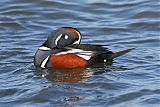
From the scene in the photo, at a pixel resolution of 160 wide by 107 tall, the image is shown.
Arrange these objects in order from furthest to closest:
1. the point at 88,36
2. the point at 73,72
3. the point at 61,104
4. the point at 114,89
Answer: the point at 88,36
the point at 73,72
the point at 114,89
the point at 61,104

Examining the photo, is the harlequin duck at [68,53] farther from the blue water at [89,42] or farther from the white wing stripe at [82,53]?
the blue water at [89,42]

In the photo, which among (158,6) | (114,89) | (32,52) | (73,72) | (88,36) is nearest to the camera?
(114,89)

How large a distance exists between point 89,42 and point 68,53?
2391 millimetres

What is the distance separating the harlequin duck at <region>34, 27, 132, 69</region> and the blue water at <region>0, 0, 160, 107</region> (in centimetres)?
16

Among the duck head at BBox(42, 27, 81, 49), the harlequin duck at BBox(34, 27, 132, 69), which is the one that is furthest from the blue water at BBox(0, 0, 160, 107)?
the duck head at BBox(42, 27, 81, 49)

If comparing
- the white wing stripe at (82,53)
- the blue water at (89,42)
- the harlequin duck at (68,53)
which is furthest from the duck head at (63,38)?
the blue water at (89,42)

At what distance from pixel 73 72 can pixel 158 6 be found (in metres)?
5.86

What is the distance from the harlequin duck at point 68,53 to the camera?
1238 cm

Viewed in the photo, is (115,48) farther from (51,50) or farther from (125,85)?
(125,85)

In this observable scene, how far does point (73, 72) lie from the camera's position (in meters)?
12.3

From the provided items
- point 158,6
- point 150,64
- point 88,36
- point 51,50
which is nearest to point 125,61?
point 150,64

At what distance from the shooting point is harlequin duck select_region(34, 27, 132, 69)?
12.4 meters

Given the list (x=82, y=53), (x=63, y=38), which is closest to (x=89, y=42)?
(x=63, y=38)

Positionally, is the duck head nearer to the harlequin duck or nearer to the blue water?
the harlequin duck
